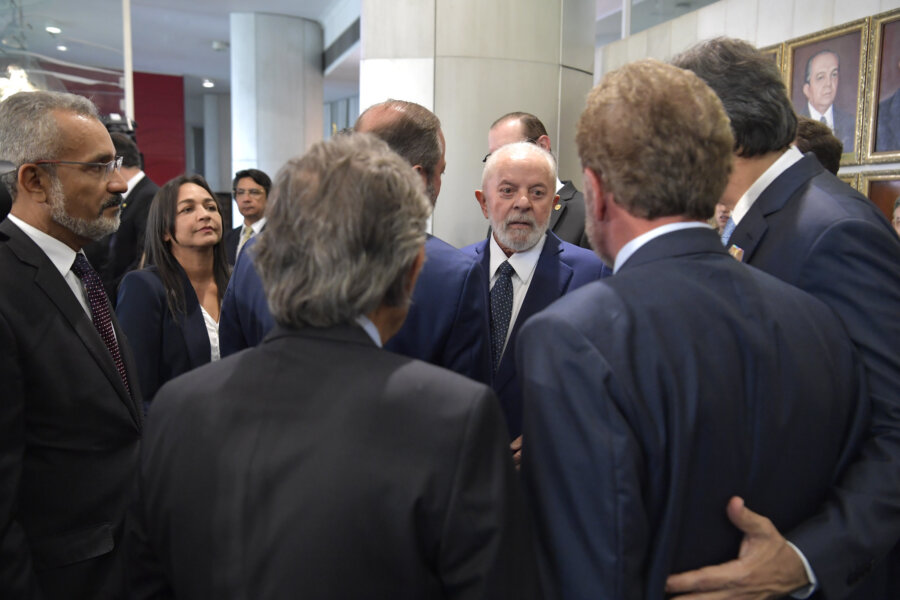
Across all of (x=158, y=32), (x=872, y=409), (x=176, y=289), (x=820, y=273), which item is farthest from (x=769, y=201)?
(x=158, y=32)

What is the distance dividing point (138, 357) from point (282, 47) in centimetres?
942

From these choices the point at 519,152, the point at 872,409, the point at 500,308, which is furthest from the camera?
the point at 519,152

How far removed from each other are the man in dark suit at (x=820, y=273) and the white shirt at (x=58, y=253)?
1718mm

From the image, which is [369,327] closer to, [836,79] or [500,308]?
[500,308]

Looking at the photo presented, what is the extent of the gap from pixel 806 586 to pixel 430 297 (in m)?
1.00

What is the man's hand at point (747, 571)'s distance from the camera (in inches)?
47.7

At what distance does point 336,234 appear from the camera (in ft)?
3.53

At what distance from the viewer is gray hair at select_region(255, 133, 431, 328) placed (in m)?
1.08

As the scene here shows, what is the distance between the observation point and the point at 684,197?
1.23 m

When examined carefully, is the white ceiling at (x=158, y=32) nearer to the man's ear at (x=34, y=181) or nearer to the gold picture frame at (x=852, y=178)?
the man's ear at (x=34, y=181)

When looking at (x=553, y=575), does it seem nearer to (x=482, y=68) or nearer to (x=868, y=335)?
(x=868, y=335)

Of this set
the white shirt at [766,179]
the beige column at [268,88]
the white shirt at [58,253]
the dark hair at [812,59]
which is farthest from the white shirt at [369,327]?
the beige column at [268,88]

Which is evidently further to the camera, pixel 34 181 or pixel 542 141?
pixel 542 141

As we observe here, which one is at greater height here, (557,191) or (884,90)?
(884,90)
